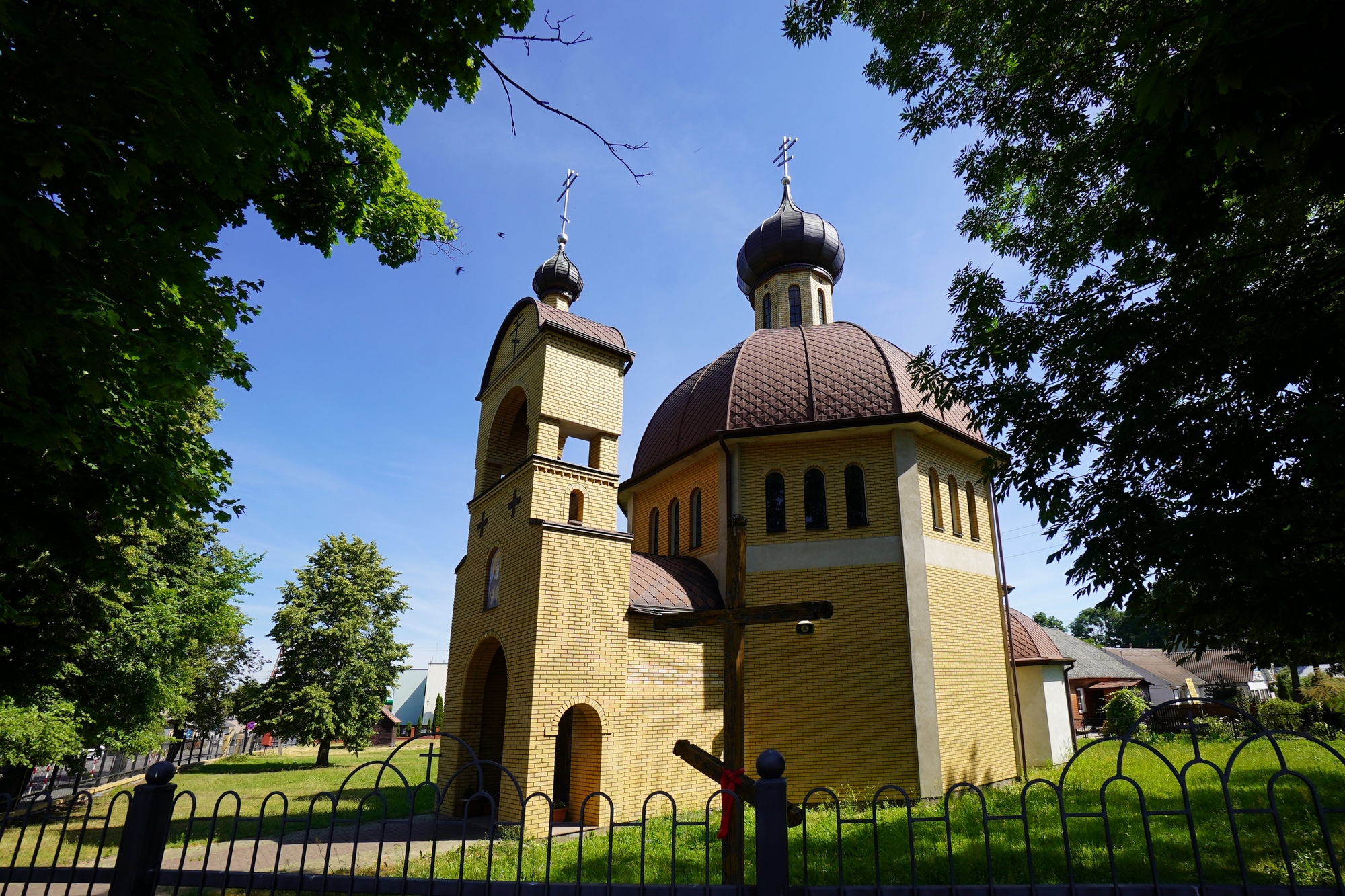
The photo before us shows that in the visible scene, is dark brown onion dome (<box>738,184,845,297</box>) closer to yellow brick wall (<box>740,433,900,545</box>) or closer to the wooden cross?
yellow brick wall (<box>740,433,900,545</box>)

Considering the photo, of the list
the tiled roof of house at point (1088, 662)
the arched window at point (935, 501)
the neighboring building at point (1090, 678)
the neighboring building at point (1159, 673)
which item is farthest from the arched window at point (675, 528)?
the neighboring building at point (1159, 673)

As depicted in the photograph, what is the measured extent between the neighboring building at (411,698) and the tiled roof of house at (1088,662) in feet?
115

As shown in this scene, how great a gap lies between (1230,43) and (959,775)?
422 inches

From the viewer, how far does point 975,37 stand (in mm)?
6535

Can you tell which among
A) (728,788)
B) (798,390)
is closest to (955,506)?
(798,390)

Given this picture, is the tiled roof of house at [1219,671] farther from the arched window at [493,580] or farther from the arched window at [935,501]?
the arched window at [493,580]

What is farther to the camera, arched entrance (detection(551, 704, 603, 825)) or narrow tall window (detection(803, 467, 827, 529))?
narrow tall window (detection(803, 467, 827, 529))

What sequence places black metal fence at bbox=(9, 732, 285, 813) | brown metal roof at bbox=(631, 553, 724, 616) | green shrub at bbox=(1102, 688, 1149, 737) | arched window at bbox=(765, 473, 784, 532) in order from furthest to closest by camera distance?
green shrub at bbox=(1102, 688, 1149, 737) < black metal fence at bbox=(9, 732, 285, 813) < arched window at bbox=(765, 473, 784, 532) < brown metal roof at bbox=(631, 553, 724, 616)

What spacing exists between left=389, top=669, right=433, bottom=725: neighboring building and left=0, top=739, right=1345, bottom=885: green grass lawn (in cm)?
3598

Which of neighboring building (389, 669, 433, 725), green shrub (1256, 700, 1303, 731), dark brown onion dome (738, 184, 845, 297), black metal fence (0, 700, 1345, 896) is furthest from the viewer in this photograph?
neighboring building (389, 669, 433, 725)

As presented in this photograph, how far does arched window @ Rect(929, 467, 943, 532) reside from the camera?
1214cm

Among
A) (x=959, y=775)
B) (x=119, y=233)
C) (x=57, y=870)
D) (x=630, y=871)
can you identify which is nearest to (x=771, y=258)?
(x=959, y=775)

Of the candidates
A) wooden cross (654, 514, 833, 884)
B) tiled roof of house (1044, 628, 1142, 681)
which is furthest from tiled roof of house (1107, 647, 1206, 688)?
wooden cross (654, 514, 833, 884)

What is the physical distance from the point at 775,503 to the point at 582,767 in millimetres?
5197
